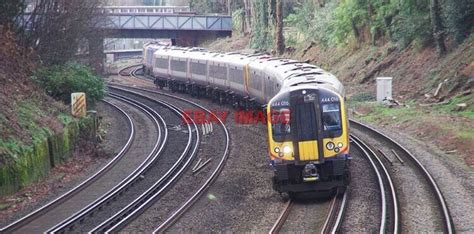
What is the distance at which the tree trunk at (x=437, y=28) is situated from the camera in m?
35.5

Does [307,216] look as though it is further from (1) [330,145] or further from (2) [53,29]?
(2) [53,29]

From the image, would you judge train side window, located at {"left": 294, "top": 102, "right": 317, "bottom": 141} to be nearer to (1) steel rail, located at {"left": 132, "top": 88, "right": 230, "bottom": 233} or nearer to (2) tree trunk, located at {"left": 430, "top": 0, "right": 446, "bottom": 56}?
(1) steel rail, located at {"left": 132, "top": 88, "right": 230, "bottom": 233}

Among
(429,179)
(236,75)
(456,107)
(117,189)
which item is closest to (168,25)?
(236,75)

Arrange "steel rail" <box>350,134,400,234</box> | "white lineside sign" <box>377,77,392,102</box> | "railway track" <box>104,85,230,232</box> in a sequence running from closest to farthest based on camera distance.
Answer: "steel rail" <box>350,134,400,234</box>
"railway track" <box>104,85,230,232</box>
"white lineside sign" <box>377,77,392,102</box>

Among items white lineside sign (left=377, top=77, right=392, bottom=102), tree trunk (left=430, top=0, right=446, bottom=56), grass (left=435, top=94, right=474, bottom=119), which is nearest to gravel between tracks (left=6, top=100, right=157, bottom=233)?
white lineside sign (left=377, top=77, right=392, bottom=102)

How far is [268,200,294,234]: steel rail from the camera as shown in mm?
14659

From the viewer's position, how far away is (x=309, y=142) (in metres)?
17.0

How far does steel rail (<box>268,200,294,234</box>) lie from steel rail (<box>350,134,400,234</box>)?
2.02 m

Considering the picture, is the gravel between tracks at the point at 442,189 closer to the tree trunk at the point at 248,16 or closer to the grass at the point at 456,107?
the grass at the point at 456,107

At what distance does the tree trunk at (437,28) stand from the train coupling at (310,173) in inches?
817

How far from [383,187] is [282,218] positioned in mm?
3566

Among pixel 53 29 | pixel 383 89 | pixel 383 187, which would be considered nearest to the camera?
pixel 383 187

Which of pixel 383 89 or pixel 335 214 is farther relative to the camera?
pixel 383 89

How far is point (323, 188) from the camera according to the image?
17094mm
